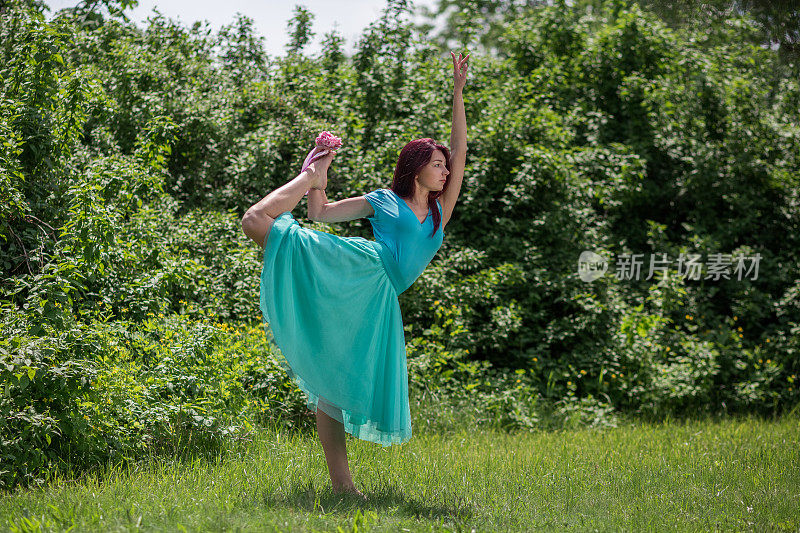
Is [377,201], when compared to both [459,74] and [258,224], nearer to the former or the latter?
[258,224]

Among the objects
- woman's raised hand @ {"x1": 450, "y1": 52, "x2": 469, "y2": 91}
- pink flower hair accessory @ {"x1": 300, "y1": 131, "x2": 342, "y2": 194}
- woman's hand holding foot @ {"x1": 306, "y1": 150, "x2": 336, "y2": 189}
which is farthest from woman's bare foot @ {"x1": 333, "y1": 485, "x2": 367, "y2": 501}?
woman's raised hand @ {"x1": 450, "y1": 52, "x2": 469, "y2": 91}

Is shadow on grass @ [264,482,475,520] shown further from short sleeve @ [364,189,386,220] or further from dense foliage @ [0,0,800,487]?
short sleeve @ [364,189,386,220]

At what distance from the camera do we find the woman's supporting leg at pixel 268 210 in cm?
372

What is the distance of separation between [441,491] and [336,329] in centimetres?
118

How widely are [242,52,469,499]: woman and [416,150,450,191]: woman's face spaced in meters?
0.02

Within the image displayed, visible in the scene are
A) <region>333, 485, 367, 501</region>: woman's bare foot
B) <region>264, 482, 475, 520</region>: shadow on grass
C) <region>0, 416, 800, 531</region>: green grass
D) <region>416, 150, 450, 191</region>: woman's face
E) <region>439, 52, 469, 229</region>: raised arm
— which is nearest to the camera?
<region>0, 416, 800, 531</region>: green grass

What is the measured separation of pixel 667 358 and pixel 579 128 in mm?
3299

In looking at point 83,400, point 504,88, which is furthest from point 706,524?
point 504,88

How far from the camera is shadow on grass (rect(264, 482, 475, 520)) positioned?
364 cm

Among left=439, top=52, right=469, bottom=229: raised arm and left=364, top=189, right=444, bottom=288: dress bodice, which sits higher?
left=439, top=52, right=469, bottom=229: raised arm

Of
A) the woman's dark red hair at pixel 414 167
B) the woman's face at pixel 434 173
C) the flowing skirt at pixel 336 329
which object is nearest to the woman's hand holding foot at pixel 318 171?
the flowing skirt at pixel 336 329

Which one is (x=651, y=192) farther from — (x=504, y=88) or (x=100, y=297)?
(x=100, y=297)

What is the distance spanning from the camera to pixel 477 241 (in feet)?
26.4

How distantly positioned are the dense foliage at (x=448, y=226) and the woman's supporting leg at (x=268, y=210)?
4.81 ft
